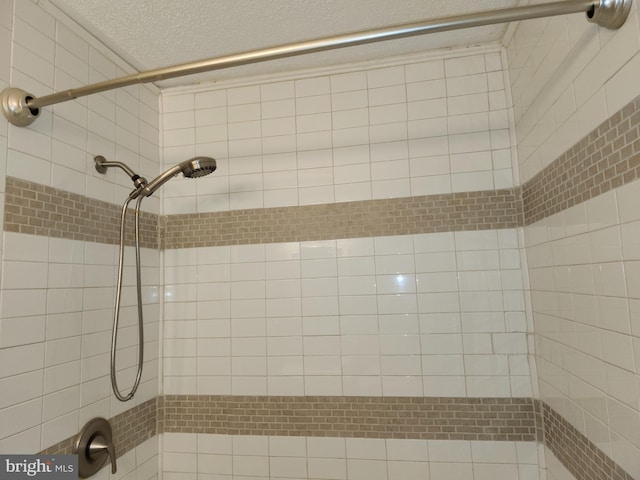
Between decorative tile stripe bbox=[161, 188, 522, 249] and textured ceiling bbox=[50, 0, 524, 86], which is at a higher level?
textured ceiling bbox=[50, 0, 524, 86]

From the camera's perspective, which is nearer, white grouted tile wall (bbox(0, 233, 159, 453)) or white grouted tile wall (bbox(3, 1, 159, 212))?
white grouted tile wall (bbox(0, 233, 159, 453))

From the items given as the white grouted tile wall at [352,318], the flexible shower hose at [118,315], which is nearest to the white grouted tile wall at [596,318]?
the white grouted tile wall at [352,318]

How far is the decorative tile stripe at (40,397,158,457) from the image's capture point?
4.89 ft

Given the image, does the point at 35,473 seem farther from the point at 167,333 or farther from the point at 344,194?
the point at 344,194

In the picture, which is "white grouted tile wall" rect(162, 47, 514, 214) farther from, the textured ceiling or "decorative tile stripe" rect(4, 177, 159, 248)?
"decorative tile stripe" rect(4, 177, 159, 248)

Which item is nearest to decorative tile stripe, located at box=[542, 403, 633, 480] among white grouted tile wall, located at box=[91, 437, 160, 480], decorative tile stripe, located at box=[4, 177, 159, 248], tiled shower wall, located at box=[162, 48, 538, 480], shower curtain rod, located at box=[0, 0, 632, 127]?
tiled shower wall, located at box=[162, 48, 538, 480]

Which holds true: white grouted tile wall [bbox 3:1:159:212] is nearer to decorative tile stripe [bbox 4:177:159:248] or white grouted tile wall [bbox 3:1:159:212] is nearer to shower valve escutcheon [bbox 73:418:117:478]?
decorative tile stripe [bbox 4:177:159:248]

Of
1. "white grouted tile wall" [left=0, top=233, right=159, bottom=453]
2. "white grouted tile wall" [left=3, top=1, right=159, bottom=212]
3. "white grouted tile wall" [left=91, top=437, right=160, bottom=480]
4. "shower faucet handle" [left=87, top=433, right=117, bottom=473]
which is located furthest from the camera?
"white grouted tile wall" [left=91, top=437, right=160, bottom=480]

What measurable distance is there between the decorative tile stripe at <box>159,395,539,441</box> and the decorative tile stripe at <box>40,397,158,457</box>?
52mm

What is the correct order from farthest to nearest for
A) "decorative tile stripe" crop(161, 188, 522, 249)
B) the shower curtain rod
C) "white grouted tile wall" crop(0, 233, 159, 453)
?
"decorative tile stripe" crop(161, 188, 522, 249), "white grouted tile wall" crop(0, 233, 159, 453), the shower curtain rod

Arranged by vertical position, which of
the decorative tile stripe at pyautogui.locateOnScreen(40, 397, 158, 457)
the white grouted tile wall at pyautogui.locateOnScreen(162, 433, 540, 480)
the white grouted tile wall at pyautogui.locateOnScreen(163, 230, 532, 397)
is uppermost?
the white grouted tile wall at pyautogui.locateOnScreen(163, 230, 532, 397)

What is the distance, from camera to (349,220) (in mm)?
1666

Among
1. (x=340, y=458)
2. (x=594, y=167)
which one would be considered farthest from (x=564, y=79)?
(x=340, y=458)

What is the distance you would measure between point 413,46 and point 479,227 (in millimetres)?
848
